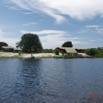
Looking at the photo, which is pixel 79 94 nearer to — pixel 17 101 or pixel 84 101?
pixel 84 101

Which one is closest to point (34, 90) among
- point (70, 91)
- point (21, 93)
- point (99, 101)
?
point (21, 93)

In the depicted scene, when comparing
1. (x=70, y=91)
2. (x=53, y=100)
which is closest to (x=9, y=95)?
(x=53, y=100)

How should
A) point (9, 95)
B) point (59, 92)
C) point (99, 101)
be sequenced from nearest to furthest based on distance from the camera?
point (99, 101) → point (9, 95) → point (59, 92)

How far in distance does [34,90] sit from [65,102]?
40.3ft

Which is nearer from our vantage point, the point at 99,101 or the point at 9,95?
the point at 99,101

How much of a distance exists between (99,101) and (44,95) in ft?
34.3

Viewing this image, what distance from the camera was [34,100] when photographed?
41719 millimetres

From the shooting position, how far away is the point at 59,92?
159ft

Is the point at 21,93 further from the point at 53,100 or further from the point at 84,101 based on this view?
the point at 84,101

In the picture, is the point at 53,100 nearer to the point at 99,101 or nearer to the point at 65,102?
the point at 65,102

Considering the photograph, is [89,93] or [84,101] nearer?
[84,101]

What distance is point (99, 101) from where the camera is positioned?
39594 mm

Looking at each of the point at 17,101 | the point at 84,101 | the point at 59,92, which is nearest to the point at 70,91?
the point at 59,92

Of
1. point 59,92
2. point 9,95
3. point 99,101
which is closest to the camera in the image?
point 99,101
